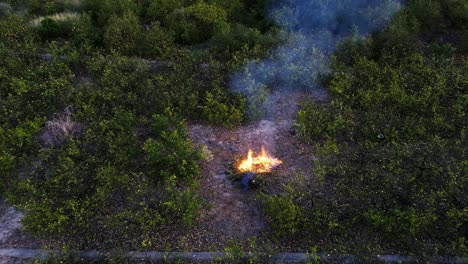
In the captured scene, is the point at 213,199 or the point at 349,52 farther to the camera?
the point at 349,52

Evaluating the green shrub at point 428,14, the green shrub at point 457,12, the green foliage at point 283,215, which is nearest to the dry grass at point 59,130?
the green foliage at point 283,215

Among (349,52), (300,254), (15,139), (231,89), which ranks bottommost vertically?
(300,254)

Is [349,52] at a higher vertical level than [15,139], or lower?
higher

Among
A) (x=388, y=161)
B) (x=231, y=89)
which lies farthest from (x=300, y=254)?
(x=231, y=89)

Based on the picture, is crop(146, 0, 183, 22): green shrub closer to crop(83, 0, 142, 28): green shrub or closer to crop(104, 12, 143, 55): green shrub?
crop(83, 0, 142, 28): green shrub

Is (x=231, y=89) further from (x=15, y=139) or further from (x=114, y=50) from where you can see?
(x=15, y=139)

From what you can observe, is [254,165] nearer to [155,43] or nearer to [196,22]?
[155,43]
